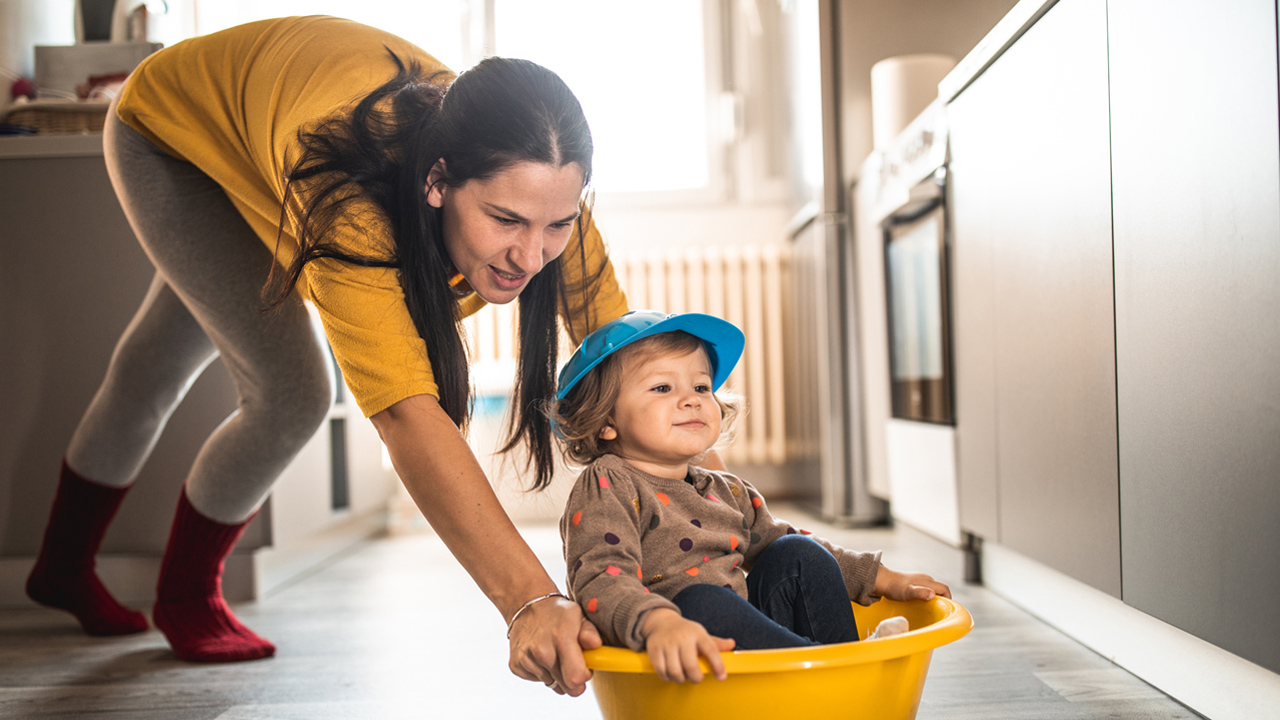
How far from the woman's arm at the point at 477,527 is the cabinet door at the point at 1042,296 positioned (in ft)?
2.22

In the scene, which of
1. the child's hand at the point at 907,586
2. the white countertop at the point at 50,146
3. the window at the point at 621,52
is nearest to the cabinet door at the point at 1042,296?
the child's hand at the point at 907,586

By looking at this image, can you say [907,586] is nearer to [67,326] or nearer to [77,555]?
[77,555]

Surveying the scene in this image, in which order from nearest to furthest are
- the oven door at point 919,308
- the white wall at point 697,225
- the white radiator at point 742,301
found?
the oven door at point 919,308 < the white radiator at point 742,301 < the white wall at point 697,225

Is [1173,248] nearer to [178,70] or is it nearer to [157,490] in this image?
[178,70]

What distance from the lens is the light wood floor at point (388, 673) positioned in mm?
988

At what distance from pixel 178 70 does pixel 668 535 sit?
2.60 feet

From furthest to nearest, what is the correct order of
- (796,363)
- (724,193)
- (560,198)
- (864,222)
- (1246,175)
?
(724,193)
(796,363)
(864,222)
(560,198)
(1246,175)

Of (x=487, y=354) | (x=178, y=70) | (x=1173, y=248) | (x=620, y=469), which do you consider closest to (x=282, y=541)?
(x=178, y=70)

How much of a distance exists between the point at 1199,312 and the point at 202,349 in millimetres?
1273

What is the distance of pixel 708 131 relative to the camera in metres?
3.25

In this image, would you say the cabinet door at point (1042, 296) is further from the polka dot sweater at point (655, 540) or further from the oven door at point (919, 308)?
the polka dot sweater at point (655, 540)

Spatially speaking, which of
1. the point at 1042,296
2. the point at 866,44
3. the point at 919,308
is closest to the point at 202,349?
the point at 1042,296

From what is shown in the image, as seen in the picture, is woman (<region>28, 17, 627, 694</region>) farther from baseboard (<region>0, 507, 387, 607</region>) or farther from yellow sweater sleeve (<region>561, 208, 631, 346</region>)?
baseboard (<region>0, 507, 387, 607</region>)

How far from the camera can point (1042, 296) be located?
1183 mm
